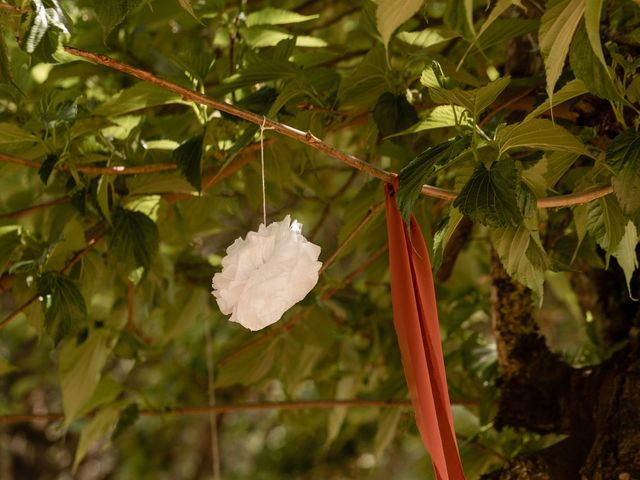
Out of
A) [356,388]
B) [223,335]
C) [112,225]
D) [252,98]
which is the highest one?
[252,98]

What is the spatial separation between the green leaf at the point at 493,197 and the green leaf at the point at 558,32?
3.2 inches

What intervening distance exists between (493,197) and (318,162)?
93cm

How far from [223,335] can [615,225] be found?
1631mm

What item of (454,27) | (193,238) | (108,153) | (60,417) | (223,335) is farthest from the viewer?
(223,335)

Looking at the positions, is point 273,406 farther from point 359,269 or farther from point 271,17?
point 271,17

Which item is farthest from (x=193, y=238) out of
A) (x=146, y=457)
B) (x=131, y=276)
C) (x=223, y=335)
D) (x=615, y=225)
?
(x=146, y=457)

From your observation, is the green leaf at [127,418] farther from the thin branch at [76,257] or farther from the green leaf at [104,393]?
the thin branch at [76,257]

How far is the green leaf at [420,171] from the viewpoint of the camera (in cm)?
66

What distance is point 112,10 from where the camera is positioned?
2.15 ft

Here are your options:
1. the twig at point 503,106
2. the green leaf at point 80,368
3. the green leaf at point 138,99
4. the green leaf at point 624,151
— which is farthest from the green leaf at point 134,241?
the green leaf at point 624,151

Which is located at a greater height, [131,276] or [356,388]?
[131,276]

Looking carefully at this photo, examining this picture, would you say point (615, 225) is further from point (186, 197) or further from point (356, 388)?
point (356, 388)

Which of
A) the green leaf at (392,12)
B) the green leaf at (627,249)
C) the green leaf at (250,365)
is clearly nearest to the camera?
the green leaf at (392,12)

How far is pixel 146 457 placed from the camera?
2627 millimetres
